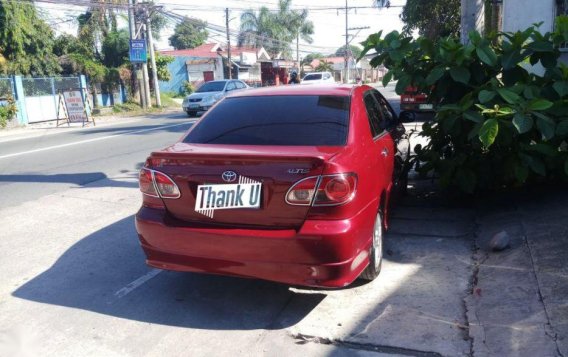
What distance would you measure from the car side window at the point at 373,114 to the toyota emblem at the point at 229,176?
142cm

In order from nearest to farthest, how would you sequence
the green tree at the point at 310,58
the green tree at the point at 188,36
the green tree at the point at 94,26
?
the green tree at the point at 94,26, the green tree at the point at 188,36, the green tree at the point at 310,58

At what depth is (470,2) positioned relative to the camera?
1145 cm

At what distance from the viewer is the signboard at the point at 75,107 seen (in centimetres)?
1972

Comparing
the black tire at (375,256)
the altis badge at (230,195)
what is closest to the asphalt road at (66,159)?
the altis badge at (230,195)

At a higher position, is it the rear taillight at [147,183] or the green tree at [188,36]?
the green tree at [188,36]

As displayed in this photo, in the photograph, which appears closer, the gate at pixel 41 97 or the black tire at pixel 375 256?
the black tire at pixel 375 256

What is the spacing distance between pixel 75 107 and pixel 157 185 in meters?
18.1

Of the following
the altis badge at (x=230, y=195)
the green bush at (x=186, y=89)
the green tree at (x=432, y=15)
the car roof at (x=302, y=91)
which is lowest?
the green bush at (x=186, y=89)

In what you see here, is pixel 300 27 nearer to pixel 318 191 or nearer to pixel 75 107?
pixel 75 107

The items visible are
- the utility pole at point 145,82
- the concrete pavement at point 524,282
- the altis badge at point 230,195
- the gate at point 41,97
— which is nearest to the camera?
the concrete pavement at point 524,282

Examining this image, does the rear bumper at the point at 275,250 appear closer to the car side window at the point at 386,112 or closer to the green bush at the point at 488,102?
the green bush at the point at 488,102

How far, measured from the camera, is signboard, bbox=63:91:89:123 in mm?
19719

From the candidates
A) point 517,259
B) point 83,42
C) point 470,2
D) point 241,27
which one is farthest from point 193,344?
point 241,27

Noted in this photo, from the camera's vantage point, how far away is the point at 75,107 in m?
20.0
